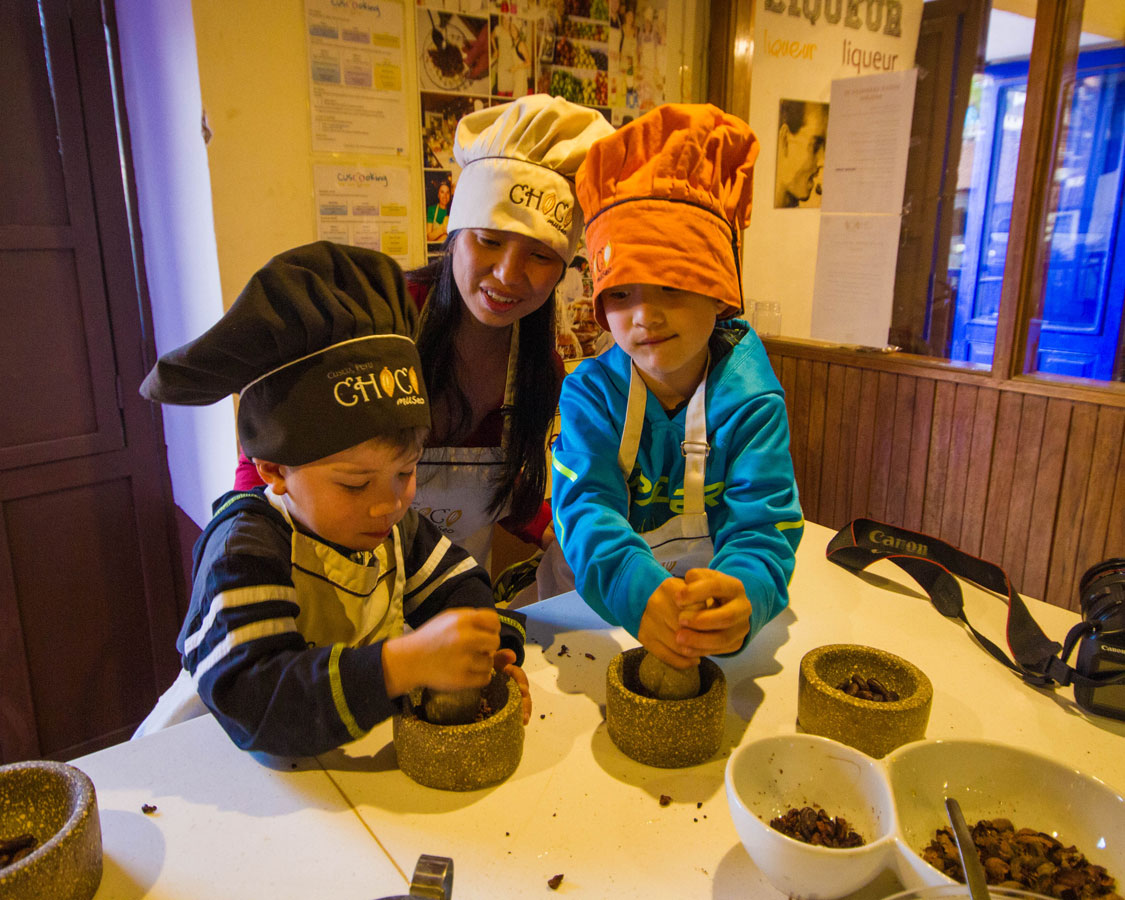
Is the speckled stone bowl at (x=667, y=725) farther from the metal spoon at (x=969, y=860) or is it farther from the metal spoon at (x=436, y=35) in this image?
the metal spoon at (x=436, y=35)

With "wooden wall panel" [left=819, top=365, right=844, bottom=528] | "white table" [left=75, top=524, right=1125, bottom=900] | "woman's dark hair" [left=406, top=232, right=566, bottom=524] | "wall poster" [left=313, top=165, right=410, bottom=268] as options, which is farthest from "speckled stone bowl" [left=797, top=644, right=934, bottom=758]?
"wooden wall panel" [left=819, top=365, right=844, bottom=528]

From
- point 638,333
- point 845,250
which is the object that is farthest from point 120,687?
point 845,250

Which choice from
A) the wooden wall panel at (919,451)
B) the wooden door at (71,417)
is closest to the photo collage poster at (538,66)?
the wooden door at (71,417)

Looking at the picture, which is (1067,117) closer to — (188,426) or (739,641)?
(739,641)

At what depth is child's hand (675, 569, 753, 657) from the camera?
82 cm

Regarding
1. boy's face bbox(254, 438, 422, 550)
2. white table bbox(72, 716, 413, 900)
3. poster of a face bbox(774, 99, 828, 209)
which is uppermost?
poster of a face bbox(774, 99, 828, 209)

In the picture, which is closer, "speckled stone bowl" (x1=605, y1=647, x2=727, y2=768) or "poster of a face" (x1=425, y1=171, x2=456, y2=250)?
"speckled stone bowl" (x1=605, y1=647, x2=727, y2=768)

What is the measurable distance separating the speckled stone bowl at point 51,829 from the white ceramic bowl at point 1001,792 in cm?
67

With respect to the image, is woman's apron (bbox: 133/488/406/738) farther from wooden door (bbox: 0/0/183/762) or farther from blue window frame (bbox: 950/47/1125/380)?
blue window frame (bbox: 950/47/1125/380)

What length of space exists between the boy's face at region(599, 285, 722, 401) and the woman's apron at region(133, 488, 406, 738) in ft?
1.30

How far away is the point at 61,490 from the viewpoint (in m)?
2.02

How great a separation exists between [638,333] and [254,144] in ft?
4.11

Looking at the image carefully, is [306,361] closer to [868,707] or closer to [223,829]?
[223,829]

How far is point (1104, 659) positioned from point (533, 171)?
3.22 feet
